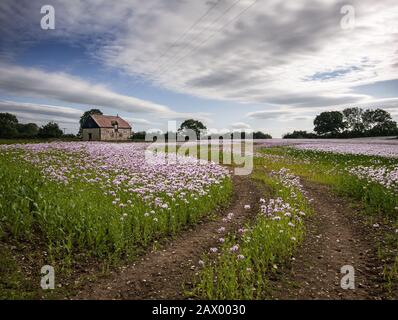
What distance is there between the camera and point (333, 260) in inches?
269

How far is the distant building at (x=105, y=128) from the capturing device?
2822 inches

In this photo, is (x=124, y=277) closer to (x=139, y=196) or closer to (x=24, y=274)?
(x=24, y=274)

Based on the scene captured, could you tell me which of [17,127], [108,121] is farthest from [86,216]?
[17,127]

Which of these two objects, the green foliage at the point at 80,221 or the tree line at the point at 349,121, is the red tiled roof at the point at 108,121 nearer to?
the tree line at the point at 349,121

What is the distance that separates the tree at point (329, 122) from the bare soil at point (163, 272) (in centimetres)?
9267

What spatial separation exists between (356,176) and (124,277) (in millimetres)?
12658

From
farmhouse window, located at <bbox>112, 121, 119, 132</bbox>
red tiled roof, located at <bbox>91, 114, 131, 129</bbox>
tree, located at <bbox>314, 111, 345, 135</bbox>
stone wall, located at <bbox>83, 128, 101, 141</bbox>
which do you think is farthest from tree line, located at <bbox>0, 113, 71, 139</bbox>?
tree, located at <bbox>314, 111, 345, 135</bbox>

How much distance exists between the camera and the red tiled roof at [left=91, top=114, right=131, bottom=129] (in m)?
72.3

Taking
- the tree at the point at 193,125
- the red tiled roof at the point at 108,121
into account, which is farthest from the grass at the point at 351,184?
the tree at the point at 193,125

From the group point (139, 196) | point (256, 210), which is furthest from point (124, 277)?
point (256, 210)

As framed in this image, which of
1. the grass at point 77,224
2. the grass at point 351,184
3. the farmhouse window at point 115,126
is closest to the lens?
the grass at point 77,224

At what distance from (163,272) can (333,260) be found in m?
3.80

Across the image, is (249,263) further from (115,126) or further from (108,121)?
(108,121)

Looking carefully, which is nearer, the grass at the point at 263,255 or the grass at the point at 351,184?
the grass at the point at 263,255
